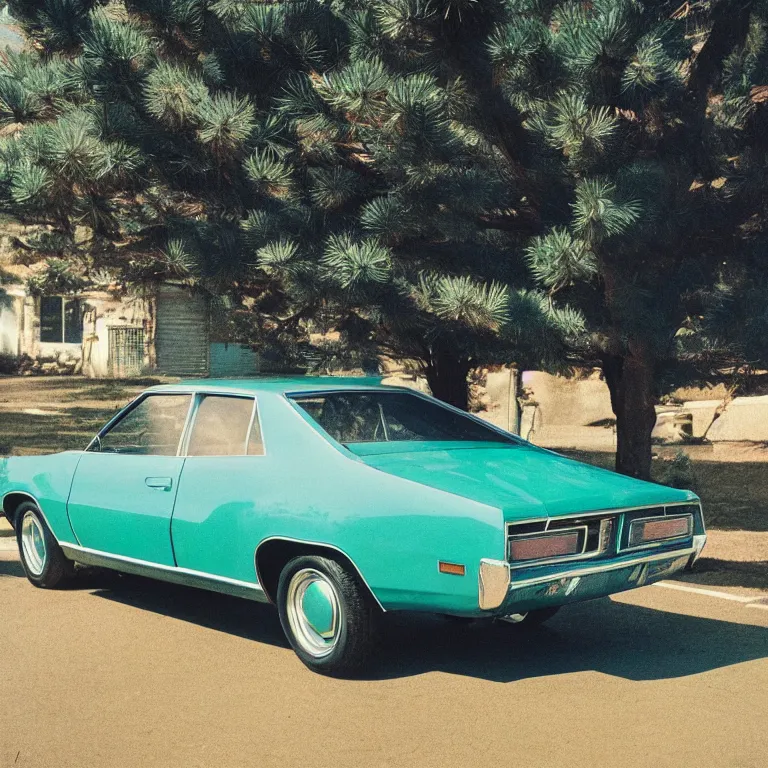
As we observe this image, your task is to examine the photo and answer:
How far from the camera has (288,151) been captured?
362 inches

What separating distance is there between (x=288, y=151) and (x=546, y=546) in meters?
5.05

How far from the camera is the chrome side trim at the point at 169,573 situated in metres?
5.86

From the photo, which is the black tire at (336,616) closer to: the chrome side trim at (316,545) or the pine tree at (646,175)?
the chrome side trim at (316,545)

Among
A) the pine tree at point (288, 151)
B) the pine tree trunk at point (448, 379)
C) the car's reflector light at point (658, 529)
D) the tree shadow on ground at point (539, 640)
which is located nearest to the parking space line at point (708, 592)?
the tree shadow on ground at point (539, 640)

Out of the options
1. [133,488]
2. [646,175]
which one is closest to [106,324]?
[646,175]

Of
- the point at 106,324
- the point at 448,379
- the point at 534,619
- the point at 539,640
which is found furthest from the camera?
the point at 106,324

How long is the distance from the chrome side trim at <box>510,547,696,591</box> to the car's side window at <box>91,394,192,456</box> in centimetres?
233

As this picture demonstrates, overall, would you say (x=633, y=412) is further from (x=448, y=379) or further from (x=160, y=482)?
(x=160, y=482)

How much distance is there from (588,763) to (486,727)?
53cm

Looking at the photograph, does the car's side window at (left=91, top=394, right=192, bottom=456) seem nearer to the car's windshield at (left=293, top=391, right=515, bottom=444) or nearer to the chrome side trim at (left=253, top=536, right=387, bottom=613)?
the car's windshield at (left=293, top=391, right=515, bottom=444)

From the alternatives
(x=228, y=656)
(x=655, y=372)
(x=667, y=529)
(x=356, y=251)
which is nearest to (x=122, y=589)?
(x=228, y=656)

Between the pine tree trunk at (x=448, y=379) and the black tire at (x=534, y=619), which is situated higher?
the pine tree trunk at (x=448, y=379)

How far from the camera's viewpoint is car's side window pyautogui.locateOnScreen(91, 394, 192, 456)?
21.5 feet

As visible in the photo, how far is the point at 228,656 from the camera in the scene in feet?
19.2
